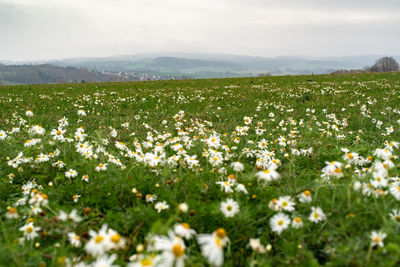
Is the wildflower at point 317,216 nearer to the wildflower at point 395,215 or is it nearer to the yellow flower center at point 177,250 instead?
the wildflower at point 395,215

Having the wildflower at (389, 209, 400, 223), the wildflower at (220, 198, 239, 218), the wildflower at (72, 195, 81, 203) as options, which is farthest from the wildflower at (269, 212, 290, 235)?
the wildflower at (72, 195, 81, 203)

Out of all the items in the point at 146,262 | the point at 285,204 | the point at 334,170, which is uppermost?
the point at 334,170

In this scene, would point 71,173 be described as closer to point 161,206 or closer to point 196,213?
point 161,206

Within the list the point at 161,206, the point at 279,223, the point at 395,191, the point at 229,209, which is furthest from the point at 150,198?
the point at 395,191

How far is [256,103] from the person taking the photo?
1274cm

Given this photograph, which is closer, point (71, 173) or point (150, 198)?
point (150, 198)

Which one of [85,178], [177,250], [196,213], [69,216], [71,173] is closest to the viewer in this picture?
[177,250]

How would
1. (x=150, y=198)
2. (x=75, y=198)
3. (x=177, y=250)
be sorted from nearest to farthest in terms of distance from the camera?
(x=177, y=250) < (x=150, y=198) < (x=75, y=198)

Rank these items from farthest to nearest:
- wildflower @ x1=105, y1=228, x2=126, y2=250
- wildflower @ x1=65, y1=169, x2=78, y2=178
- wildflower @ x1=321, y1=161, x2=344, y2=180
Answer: wildflower @ x1=65, y1=169, x2=78, y2=178 < wildflower @ x1=321, y1=161, x2=344, y2=180 < wildflower @ x1=105, y1=228, x2=126, y2=250

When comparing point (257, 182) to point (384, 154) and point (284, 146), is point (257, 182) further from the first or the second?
point (284, 146)

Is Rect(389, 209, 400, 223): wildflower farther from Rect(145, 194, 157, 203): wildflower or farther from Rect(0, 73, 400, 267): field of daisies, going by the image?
Rect(145, 194, 157, 203): wildflower

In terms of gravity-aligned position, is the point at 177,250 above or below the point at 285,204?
above

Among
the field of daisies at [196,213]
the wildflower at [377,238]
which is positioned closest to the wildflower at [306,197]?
the field of daisies at [196,213]

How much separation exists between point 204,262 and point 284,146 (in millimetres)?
4577
